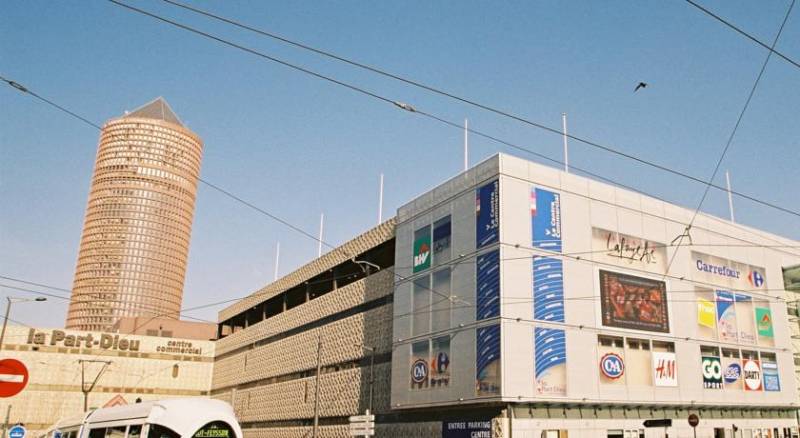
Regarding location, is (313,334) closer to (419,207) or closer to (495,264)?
(419,207)

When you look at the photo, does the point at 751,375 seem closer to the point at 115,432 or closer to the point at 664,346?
the point at 664,346

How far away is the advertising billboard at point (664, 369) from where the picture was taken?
1471 inches

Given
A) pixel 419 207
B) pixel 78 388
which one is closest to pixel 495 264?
pixel 419 207

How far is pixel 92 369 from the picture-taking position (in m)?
79.3

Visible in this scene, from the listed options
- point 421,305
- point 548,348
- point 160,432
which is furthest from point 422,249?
point 160,432

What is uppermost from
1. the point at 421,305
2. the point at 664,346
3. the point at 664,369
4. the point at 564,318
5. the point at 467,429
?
the point at 421,305

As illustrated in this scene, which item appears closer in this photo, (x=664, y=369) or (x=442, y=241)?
(x=664, y=369)

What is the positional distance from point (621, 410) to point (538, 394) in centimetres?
640

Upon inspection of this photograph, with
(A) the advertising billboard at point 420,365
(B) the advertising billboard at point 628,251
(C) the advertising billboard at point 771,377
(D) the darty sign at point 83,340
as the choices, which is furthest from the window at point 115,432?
(D) the darty sign at point 83,340

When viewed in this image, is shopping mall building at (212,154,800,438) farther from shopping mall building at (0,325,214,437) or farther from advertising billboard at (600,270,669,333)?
shopping mall building at (0,325,214,437)

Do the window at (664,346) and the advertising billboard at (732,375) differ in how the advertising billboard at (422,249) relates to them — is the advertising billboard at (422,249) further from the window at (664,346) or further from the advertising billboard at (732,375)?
the advertising billboard at (732,375)

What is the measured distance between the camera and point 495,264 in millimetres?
34344

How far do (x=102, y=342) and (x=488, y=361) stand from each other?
208 ft

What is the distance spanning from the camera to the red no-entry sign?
935cm
